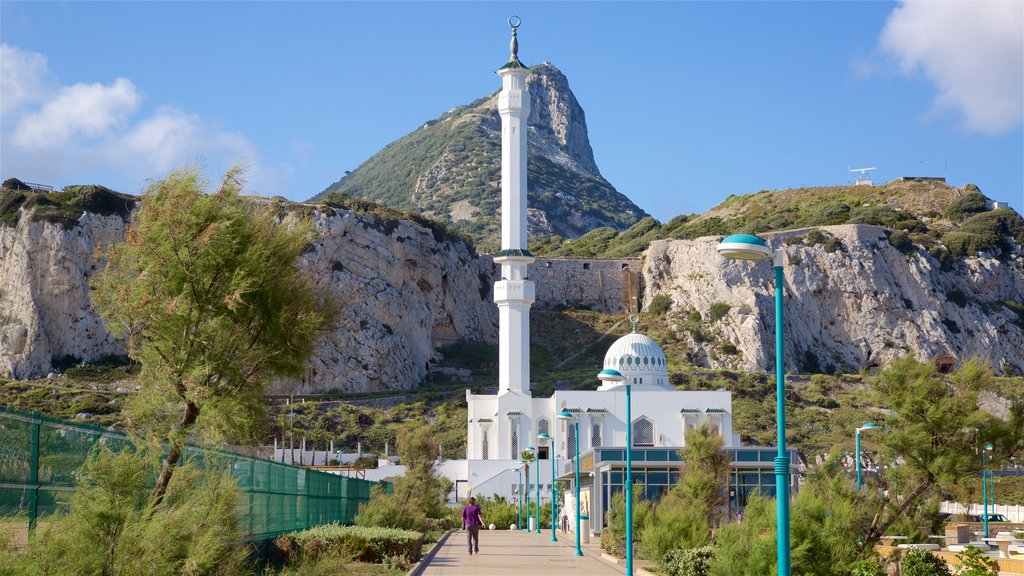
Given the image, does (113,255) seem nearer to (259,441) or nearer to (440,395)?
(259,441)

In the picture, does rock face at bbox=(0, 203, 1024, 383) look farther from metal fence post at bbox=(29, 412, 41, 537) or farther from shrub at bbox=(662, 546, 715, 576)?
metal fence post at bbox=(29, 412, 41, 537)

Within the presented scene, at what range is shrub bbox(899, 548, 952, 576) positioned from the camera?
769 inches

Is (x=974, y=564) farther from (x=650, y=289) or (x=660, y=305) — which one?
(x=650, y=289)

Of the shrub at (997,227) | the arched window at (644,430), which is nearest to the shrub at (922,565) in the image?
the arched window at (644,430)

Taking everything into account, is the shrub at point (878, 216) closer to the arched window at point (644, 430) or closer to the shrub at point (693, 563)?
the arched window at point (644, 430)

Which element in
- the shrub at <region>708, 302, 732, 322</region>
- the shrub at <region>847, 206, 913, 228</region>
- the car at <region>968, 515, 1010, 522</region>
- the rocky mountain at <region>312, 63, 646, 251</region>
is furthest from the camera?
the rocky mountain at <region>312, 63, 646, 251</region>

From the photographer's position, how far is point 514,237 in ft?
249

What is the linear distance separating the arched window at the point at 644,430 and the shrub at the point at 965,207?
68433 mm

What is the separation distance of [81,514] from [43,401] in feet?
242

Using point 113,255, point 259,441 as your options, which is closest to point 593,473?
point 259,441

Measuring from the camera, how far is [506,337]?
7669 centimetres

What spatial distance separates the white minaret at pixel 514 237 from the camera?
246 feet

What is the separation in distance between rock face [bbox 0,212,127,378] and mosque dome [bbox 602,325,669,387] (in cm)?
4154

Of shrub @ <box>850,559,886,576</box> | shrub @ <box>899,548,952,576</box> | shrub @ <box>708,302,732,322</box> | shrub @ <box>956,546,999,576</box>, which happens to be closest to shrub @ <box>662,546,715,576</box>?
→ shrub @ <box>850,559,886,576</box>
